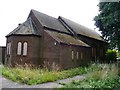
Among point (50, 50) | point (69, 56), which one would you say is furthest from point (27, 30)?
point (69, 56)

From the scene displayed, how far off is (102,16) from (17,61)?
12.8m

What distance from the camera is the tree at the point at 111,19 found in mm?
23375

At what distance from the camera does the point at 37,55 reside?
1267 inches

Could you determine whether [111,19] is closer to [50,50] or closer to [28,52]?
[50,50]

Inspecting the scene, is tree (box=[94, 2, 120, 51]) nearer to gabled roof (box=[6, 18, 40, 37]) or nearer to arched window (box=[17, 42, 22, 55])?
gabled roof (box=[6, 18, 40, 37])

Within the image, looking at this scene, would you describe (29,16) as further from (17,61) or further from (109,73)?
(109,73)

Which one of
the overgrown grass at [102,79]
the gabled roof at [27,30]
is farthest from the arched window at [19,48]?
the overgrown grass at [102,79]

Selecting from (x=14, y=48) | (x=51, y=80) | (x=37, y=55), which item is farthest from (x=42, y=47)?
(x=51, y=80)

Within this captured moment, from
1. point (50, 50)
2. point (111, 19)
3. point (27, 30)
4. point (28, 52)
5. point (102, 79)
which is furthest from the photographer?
point (27, 30)

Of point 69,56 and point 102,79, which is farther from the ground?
point 69,56

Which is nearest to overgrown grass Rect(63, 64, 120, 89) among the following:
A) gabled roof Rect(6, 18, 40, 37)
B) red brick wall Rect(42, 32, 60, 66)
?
red brick wall Rect(42, 32, 60, 66)

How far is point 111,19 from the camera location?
2392cm

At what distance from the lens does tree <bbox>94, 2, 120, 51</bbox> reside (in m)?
23.4

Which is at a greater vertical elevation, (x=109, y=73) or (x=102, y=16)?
(x=102, y=16)
